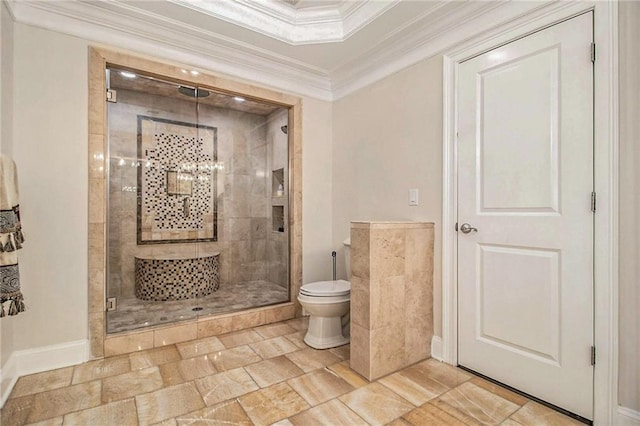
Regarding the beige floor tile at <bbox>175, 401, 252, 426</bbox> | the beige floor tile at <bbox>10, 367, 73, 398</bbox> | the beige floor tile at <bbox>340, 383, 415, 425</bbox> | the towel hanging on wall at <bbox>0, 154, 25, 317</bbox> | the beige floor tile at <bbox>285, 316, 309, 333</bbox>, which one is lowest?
the beige floor tile at <bbox>285, 316, 309, 333</bbox>

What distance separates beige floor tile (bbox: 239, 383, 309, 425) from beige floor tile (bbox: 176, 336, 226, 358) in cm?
73

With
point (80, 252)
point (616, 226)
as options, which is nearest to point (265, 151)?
point (80, 252)

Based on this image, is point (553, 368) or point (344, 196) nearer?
point (553, 368)

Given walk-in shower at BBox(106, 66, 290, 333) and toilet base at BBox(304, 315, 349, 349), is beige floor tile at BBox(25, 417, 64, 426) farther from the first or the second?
toilet base at BBox(304, 315, 349, 349)

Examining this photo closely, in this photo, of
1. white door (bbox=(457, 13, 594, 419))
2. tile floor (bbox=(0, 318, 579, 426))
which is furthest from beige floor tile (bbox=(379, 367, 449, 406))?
white door (bbox=(457, 13, 594, 419))

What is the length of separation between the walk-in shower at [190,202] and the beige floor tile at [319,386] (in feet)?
3.99

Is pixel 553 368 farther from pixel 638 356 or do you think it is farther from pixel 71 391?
pixel 71 391

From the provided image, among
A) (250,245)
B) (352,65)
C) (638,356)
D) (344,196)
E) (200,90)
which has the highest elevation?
(352,65)

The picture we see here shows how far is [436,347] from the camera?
7.43 feet

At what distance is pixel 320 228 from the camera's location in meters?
3.34

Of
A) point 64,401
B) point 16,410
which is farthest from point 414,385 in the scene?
point 16,410

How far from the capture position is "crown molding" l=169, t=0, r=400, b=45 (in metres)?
2.23

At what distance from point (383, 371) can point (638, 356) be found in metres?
1.24

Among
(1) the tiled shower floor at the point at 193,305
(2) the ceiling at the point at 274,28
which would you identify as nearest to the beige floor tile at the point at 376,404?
(1) the tiled shower floor at the point at 193,305
